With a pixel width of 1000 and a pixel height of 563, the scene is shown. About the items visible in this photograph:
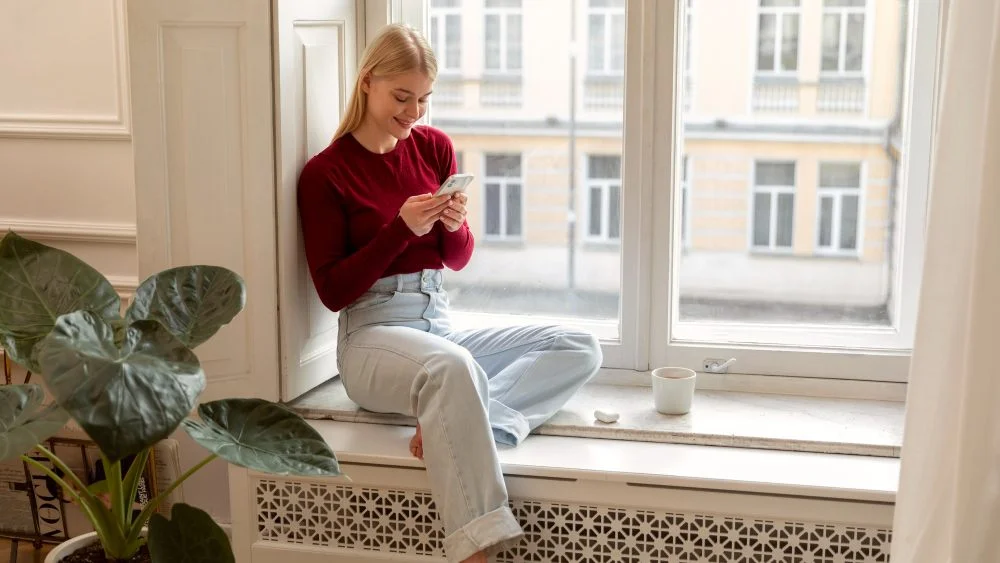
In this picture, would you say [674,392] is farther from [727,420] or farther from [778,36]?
[778,36]

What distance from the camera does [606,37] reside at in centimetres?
252

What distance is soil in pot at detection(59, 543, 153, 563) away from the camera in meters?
1.76

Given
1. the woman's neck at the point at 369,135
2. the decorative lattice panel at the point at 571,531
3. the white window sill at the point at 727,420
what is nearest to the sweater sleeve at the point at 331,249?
the woman's neck at the point at 369,135

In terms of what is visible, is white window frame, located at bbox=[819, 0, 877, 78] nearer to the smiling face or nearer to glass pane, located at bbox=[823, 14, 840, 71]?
glass pane, located at bbox=[823, 14, 840, 71]

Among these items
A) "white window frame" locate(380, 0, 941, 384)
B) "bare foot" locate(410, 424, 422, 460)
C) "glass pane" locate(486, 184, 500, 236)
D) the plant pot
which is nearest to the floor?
the plant pot

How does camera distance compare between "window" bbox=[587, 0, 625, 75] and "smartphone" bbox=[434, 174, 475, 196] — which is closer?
"smartphone" bbox=[434, 174, 475, 196]

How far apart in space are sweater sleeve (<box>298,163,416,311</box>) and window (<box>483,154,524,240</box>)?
0.45m

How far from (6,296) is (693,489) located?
48.0 inches

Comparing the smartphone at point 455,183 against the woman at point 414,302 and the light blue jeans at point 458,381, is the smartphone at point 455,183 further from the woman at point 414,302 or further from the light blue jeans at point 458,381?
the light blue jeans at point 458,381

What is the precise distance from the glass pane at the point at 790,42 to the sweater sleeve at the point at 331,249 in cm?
94

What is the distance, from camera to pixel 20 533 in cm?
242

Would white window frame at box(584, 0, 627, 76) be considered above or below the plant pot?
above

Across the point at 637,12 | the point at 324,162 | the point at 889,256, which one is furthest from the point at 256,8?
the point at 889,256

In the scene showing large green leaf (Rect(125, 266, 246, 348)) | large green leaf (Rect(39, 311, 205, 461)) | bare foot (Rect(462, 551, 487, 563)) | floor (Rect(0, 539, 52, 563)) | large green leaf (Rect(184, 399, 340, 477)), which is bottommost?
floor (Rect(0, 539, 52, 563))
